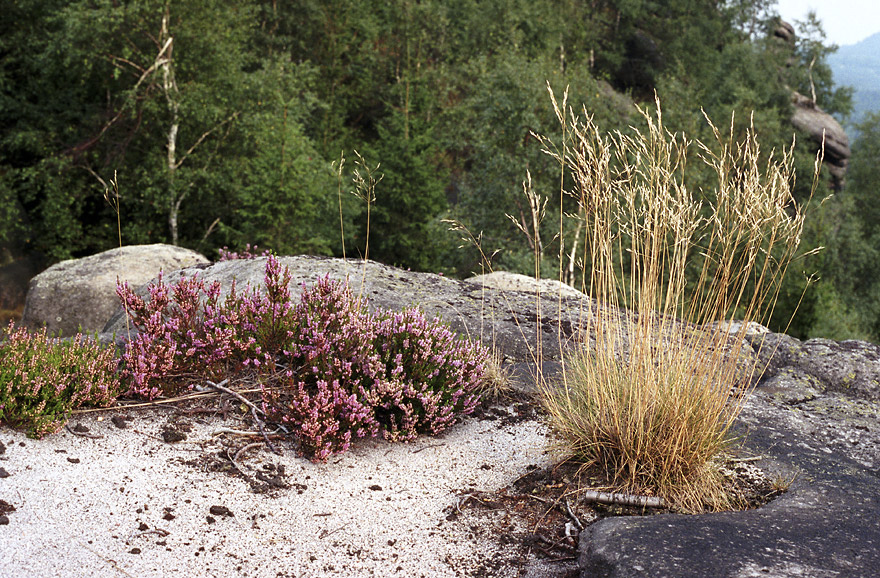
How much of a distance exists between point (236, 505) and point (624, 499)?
6.43 ft

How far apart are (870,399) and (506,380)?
10.4 feet

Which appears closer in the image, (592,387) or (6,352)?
(592,387)

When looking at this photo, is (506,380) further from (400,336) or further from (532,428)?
(400,336)

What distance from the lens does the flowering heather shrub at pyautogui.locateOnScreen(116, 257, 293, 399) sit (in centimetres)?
447

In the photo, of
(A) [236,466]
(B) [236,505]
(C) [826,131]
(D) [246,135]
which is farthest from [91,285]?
(C) [826,131]

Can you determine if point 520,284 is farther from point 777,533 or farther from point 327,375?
point 777,533

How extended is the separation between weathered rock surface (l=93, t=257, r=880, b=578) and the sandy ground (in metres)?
0.66

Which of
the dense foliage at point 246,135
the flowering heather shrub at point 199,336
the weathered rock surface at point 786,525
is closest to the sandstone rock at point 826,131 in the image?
the dense foliage at point 246,135

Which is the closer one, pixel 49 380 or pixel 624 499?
pixel 624 499

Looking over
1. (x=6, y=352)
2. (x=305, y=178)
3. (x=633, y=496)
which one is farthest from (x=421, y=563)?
(x=305, y=178)

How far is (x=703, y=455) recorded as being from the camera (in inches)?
137

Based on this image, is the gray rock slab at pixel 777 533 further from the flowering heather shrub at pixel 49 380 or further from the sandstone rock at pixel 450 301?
the flowering heather shrub at pixel 49 380

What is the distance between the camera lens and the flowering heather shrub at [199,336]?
447 centimetres

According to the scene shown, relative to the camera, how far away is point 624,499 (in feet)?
11.2
